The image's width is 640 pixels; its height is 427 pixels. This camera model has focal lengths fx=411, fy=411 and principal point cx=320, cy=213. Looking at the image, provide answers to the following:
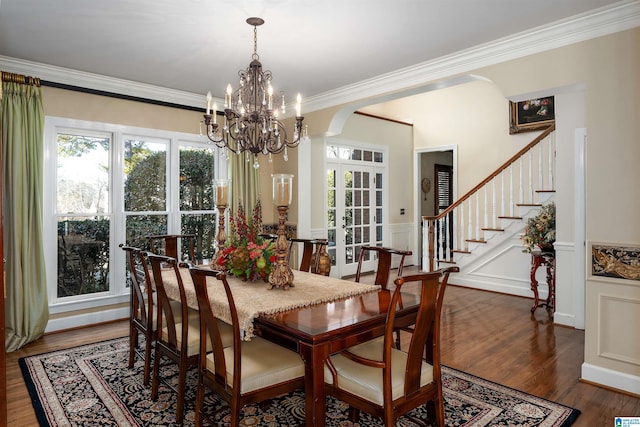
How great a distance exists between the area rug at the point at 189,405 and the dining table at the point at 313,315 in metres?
0.59

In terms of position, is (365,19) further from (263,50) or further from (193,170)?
(193,170)

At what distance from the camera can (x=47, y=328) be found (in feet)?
13.6

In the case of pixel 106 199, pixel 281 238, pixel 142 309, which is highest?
pixel 106 199

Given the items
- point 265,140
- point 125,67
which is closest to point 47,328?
point 125,67

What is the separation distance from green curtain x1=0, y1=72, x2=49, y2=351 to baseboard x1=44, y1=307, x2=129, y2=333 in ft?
0.72

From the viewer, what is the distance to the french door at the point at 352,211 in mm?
6582

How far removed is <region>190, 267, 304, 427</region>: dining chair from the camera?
6.61 ft

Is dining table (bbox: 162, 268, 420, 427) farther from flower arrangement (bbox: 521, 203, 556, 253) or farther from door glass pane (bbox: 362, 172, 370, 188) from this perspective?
door glass pane (bbox: 362, 172, 370, 188)

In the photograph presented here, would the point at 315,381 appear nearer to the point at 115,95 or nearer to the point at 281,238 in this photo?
the point at 281,238

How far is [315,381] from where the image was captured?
190 cm

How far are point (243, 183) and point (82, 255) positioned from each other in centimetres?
204

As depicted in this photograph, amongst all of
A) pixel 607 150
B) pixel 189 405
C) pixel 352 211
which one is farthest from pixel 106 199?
pixel 607 150

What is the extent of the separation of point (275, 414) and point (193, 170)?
3446mm

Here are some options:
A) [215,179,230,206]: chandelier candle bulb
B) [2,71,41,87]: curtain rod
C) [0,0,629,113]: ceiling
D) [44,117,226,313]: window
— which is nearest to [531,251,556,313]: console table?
[0,0,629,113]: ceiling
